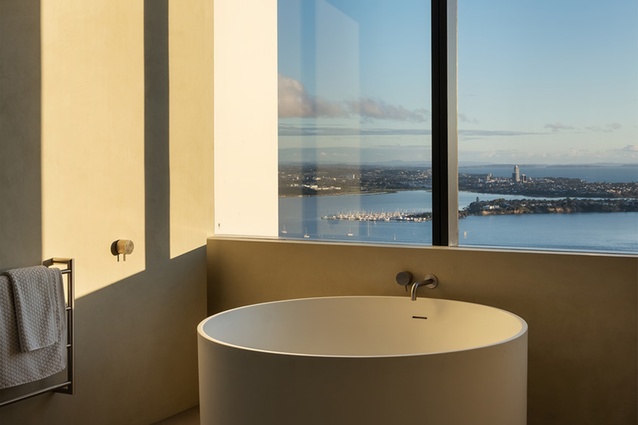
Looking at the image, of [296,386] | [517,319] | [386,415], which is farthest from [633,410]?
[296,386]

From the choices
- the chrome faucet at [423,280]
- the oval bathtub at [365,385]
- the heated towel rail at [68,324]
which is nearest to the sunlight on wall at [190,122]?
the heated towel rail at [68,324]

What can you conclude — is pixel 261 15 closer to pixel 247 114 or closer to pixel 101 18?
pixel 247 114

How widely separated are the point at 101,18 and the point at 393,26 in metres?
1.35

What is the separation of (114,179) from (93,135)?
0.22 metres

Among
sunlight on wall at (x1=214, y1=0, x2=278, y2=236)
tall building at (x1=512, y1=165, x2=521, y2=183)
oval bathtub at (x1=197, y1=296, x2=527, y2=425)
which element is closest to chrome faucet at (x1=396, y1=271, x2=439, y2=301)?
oval bathtub at (x1=197, y1=296, x2=527, y2=425)

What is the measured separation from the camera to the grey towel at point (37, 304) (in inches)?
102

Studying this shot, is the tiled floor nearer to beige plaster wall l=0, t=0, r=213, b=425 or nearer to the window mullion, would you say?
beige plaster wall l=0, t=0, r=213, b=425

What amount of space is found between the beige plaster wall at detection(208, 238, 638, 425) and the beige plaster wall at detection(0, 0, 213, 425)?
94cm

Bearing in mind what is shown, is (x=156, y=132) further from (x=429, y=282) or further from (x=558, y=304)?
(x=558, y=304)

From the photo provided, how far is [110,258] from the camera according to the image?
3.14 m

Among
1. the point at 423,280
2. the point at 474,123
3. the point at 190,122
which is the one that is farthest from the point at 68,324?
the point at 474,123

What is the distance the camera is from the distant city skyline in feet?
9.57

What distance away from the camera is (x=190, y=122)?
3.60 metres

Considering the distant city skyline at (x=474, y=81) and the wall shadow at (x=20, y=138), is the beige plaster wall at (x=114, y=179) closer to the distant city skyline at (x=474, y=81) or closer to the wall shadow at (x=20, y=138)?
the wall shadow at (x=20, y=138)
